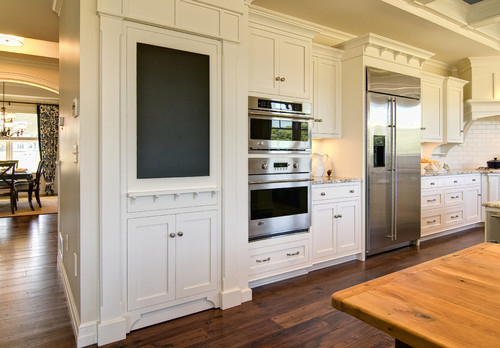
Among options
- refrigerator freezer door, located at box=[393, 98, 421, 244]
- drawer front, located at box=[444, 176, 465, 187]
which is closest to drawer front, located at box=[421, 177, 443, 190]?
drawer front, located at box=[444, 176, 465, 187]

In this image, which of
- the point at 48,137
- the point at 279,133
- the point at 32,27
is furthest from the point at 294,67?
the point at 48,137

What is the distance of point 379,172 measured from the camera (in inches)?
151

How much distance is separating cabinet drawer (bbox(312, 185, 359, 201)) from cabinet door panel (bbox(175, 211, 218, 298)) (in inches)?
49.9

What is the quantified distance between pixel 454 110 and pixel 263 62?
4094mm

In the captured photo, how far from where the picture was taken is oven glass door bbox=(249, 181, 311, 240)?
287 cm

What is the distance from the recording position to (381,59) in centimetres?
385

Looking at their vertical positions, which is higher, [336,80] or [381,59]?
[381,59]

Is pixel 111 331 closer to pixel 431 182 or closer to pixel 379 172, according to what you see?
pixel 379 172

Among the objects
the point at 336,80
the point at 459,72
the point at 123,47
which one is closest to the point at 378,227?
the point at 336,80

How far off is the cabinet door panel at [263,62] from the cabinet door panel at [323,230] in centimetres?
131

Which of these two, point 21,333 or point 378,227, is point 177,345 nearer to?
point 21,333

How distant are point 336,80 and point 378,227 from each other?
1.83m

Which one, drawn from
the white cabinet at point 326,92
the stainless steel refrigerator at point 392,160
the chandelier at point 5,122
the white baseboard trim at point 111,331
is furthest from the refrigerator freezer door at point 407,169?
the chandelier at point 5,122

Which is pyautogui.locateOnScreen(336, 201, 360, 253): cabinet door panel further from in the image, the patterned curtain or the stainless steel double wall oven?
the patterned curtain
